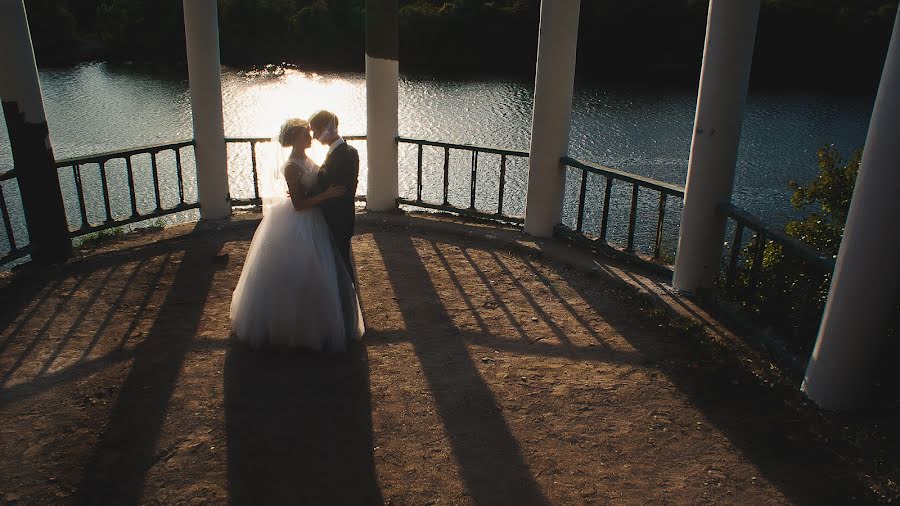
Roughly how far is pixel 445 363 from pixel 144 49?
3223 cm

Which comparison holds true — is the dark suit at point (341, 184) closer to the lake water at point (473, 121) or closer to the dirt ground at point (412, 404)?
the dirt ground at point (412, 404)

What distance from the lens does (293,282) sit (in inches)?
205

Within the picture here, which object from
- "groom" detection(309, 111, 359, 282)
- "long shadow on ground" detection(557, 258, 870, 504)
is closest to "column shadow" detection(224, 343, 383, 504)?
"groom" detection(309, 111, 359, 282)

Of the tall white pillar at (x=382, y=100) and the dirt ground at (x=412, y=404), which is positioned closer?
the dirt ground at (x=412, y=404)

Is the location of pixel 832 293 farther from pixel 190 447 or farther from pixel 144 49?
pixel 144 49

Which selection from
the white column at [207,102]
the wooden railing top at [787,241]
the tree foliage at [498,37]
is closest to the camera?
the wooden railing top at [787,241]

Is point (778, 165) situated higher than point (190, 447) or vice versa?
point (190, 447)

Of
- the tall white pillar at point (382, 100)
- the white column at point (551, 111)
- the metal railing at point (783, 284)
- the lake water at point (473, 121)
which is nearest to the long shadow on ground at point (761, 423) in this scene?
the metal railing at point (783, 284)

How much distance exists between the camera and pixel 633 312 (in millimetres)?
A: 6320

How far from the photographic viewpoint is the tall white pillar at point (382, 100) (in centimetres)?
862

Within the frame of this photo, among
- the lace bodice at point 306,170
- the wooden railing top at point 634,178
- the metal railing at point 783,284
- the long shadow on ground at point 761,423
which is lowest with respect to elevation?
the long shadow on ground at point 761,423

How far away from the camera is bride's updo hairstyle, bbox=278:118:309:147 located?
17.1 ft

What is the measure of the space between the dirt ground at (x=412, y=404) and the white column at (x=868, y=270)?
321 millimetres

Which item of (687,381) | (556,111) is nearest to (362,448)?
(687,381)
